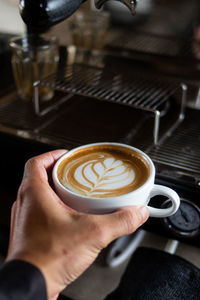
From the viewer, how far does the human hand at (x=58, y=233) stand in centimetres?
38

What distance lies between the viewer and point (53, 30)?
1.11 m

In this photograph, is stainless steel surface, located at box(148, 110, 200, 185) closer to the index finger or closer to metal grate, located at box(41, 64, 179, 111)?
metal grate, located at box(41, 64, 179, 111)

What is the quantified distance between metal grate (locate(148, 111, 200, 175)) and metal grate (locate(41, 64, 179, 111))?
71 mm

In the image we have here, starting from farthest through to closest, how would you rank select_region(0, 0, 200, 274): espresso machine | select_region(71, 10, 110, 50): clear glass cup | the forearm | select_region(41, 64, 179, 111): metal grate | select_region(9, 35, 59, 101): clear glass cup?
select_region(71, 10, 110, 50): clear glass cup < select_region(9, 35, 59, 101): clear glass cup < select_region(41, 64, 179, 111): metal grate < select_region(0, 0, 200, 274): espresso machine < the forearm

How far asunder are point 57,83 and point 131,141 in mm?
229

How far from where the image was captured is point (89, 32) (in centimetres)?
103

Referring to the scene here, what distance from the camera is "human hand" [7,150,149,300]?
1.23ft

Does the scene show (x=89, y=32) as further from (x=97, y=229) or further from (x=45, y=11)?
(x=97, y=229)

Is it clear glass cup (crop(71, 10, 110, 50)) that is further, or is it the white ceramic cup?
clear glass cup (crop(71, 10, 110, 50))

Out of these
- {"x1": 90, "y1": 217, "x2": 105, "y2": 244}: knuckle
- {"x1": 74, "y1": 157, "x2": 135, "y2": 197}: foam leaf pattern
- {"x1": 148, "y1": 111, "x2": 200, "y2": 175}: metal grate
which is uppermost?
{"x1": 90, "y1": 217, "x2": 105, "y2": 244}: knuckle

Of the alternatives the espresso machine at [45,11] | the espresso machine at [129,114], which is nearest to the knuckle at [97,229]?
the espresso machine at [129,114]

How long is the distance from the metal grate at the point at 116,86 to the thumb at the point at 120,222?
0.28 m

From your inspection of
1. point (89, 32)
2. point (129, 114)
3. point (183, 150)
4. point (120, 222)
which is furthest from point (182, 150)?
point (89, 32)

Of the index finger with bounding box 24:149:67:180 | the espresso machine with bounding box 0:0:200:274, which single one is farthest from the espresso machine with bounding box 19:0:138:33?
the index finger with bounding box 24:149:67:180
